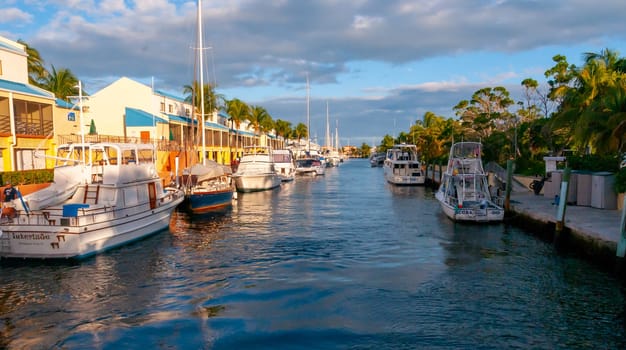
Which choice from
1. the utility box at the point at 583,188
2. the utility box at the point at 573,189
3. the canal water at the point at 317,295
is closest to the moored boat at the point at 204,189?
the canal water at the point at 317,295

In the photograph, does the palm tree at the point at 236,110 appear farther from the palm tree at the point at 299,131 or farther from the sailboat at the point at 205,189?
the palm tree at the point at 299,131

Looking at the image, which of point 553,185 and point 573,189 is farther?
point 553,185

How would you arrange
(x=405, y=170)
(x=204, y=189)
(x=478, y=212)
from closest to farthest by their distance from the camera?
(x=478, y=212) < (x=204, y=189) < (x=405, y=170)

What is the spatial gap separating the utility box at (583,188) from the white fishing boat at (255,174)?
2755 centimetres

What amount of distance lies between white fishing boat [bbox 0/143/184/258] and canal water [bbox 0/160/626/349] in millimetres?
581

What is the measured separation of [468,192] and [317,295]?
53.5ft

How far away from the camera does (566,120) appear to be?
31.4m

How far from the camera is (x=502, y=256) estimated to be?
58.7ft

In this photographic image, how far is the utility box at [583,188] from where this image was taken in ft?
76.1

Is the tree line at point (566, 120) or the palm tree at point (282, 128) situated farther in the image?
the palm tree at point (282, 128)

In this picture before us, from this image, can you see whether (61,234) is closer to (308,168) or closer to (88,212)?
(88,212)

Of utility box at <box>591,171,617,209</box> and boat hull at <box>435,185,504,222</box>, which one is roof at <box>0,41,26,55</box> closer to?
boat hull at <box>435,185,504,222</box>

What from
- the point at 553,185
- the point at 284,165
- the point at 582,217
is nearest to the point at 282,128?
the point at 284,165

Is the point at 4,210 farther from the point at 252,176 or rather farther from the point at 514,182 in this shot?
the point at 514,182
